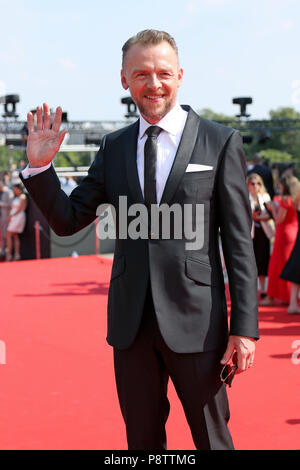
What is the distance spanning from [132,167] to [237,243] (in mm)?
444

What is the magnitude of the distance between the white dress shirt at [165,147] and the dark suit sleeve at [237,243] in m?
0.17

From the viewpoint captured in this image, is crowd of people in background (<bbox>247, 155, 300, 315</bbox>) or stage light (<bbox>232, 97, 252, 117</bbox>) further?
stage light (<bbox>232, 97, 252, 117</bbox>)

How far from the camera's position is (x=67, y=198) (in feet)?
7.50

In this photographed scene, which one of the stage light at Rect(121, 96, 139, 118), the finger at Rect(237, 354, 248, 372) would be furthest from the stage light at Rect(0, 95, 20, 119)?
the finger at Rect(237, 354, 248, 372)

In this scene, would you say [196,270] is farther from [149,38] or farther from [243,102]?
[243,102]

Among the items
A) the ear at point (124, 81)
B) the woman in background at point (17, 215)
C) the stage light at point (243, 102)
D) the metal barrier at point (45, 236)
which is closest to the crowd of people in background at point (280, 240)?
the metal barrier at point (45, 236)

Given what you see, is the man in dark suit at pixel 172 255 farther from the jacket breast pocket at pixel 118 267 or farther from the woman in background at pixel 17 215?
the woman in background at pixel 17 215

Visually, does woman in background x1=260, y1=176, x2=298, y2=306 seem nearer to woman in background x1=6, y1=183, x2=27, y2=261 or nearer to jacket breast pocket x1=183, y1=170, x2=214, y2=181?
jacket breast pocket x1=183, y1=170, x2=214, y2=181

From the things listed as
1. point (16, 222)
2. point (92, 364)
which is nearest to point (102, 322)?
point (92, 364)

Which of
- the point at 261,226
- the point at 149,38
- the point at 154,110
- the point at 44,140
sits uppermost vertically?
the point at 149,38

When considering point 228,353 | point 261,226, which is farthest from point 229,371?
point 261,226

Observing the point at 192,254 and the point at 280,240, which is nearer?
the point at 192,254

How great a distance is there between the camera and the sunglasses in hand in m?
2.17

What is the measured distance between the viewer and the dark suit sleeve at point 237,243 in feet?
7.08
